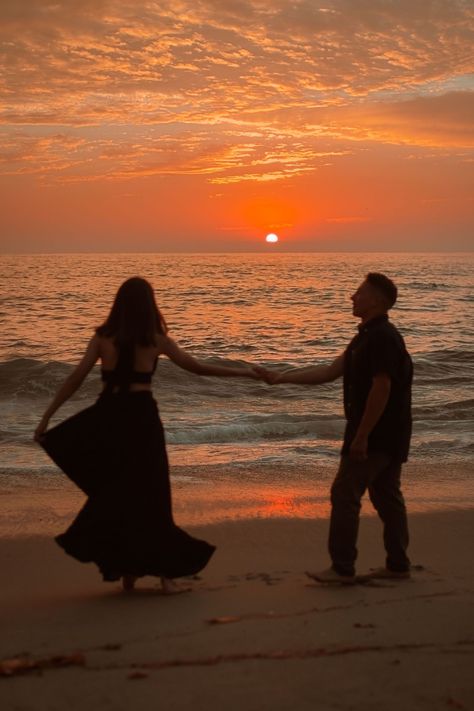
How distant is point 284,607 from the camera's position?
→ 462cm

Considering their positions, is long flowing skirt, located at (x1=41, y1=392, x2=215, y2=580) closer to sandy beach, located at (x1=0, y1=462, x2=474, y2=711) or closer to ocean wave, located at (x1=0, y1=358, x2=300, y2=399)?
sandy beach, located at (x1=0, y1=462, x2=474, y2=711)

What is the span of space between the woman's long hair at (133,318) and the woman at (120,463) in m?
0.01

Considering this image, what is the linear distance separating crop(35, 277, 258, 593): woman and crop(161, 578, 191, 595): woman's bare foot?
12mm

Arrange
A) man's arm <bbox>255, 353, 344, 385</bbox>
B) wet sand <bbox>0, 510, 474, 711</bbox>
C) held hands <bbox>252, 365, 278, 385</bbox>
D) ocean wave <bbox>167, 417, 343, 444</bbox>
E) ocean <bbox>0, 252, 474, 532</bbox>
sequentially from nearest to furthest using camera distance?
1. wet sand <bbox>0, 510, 474, 711</bbox>
2. man's arm <bbox>255, 353, 344, 385</bbox>
3. held hands <bbox>252, 365, 278, 385</bbox>
4. ocean <bbox>0, 252, 474, 532</bbox>
5. ocean wave <bbox>167, 417, 343, 444</bbox>

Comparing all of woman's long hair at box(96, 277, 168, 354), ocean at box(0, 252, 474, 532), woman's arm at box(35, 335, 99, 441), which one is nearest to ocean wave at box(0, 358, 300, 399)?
ocean at box(0, 252, 474, 532)

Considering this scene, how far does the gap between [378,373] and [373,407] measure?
0.19m

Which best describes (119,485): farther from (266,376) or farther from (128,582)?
(266,376)

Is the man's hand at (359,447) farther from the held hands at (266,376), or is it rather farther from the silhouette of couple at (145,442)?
the held hands at (266,376)

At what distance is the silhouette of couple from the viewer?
4930 mm

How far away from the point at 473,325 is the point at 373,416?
28.7 metres

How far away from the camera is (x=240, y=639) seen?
13.3 ft

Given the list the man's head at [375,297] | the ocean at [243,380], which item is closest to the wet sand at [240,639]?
the man's head at [375,297]

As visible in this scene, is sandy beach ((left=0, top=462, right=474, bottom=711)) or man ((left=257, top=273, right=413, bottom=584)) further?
man ((left=257, top=273, right=413, bottom=584))

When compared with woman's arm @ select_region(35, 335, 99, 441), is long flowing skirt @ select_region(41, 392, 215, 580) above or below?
below
